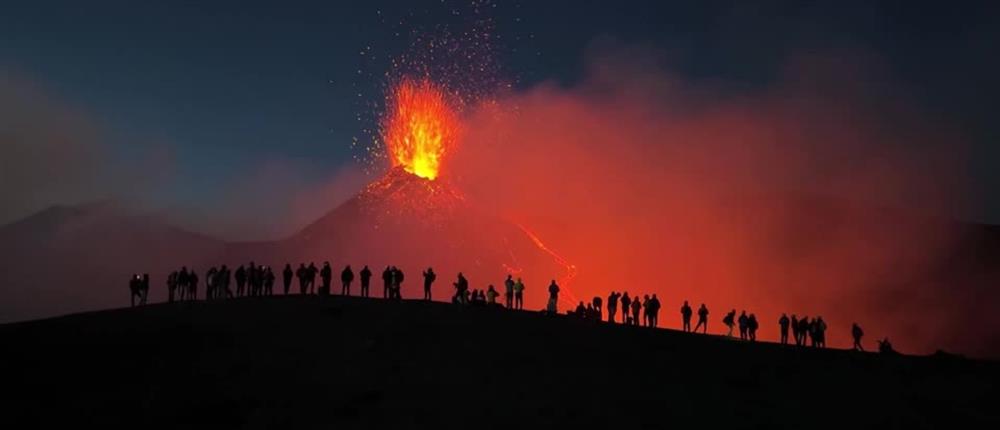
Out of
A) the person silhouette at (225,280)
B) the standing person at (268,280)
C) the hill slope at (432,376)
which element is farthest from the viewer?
the person silhouette at (225,280)

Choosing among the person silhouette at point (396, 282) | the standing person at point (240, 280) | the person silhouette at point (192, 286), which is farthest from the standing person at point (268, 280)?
the person silhouette at point (396, 282)

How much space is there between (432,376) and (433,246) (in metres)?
145

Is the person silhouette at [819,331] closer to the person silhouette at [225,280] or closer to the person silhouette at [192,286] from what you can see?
the person silhouette at [225,280]

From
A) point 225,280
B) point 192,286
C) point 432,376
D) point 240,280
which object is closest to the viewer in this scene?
point 432,376

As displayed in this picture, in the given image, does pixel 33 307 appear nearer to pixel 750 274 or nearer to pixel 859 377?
pixel 750 274

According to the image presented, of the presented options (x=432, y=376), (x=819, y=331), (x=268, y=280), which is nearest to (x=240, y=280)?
(x=268, y=280)

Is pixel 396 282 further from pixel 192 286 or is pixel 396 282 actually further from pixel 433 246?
pixel 433 246

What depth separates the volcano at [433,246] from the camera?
152125 millimetres

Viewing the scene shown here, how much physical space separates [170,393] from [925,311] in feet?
332

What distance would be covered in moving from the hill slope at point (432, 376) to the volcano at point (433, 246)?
346 ft

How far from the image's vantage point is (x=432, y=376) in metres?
23.7

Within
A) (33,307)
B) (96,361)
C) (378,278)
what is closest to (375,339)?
(96,361)

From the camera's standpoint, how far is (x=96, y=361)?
24078 millimetres

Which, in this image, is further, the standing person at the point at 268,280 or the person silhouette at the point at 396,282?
the standing person at the point at 268,280
